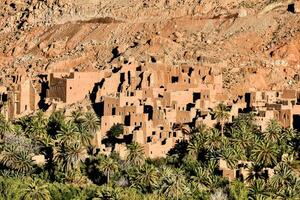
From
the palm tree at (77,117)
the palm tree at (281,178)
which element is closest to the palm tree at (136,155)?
the palm tree at (77,117)

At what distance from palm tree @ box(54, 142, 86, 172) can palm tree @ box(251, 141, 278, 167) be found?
936 cm

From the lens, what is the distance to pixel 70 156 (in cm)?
5591

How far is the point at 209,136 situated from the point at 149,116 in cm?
483

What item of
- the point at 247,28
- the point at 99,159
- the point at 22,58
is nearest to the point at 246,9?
the point at 247,28

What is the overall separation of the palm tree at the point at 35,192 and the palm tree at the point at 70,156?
127 inches

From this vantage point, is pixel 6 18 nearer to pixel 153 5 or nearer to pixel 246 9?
pixel 153 5

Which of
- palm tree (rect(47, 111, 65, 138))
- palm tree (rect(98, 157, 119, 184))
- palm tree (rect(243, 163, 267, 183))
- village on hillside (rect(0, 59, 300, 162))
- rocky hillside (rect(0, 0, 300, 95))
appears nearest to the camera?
palm tree (rect(243, 163, 267, 183))

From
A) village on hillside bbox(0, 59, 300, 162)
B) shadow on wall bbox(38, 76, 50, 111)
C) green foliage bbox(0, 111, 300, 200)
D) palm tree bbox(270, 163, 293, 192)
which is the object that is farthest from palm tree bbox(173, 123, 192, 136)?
shadow on wall bbox(38, 76, 50, 111)

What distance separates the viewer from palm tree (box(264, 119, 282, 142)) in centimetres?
5728

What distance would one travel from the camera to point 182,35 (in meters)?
80.1

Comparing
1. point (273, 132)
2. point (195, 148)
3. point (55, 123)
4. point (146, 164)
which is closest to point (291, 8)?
point (273, 132)

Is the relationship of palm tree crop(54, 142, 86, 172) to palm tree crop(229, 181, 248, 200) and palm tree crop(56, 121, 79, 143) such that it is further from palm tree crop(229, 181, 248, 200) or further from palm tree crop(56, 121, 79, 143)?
palm tree crop(229, 181, 248, 200)

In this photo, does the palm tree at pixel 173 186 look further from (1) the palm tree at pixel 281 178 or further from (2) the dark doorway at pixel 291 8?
(2) the dark doorway at pixel 291 8

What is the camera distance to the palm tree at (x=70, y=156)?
183 feet
